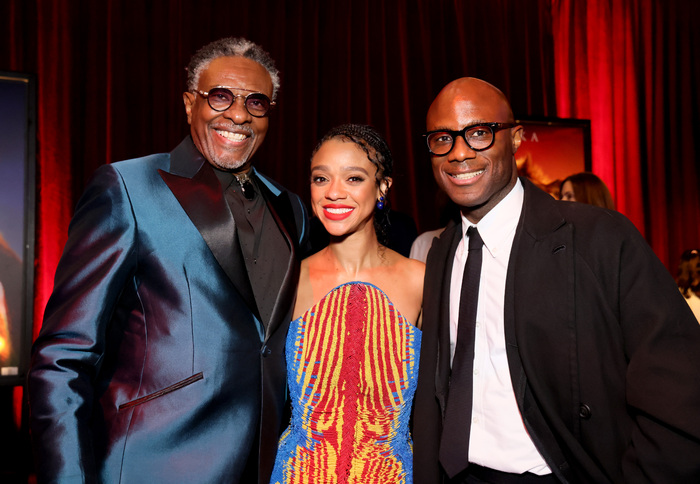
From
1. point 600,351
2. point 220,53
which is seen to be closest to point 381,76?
point 220,53

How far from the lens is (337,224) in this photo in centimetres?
212

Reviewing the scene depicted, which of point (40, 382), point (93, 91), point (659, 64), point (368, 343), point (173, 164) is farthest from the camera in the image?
point (659, 64)

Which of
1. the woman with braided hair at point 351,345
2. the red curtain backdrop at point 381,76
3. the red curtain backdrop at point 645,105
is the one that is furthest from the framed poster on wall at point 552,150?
the woman with braided hair at point 351,345

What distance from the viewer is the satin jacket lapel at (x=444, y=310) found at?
183 centimetres

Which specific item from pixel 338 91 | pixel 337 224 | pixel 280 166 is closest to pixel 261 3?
pixel 338 91

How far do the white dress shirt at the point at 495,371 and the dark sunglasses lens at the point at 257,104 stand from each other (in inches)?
36.0

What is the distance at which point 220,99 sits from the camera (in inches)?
77.8

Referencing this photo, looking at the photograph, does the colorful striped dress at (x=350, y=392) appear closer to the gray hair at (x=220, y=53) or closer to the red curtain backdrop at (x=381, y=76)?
the gray hair at (x=220, y=53)

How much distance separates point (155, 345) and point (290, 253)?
61cm

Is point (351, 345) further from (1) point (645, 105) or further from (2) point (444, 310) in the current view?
(1) point (645, 105)

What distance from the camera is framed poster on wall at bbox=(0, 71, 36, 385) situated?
3123 millimetres

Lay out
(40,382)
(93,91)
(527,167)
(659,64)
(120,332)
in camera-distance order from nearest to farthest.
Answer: (40,382) < (120,332) < (93,91) < (527,167) < (659,64)

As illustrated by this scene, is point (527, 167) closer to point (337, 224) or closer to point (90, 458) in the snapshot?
point (337, 224)

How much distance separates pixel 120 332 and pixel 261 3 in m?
3.66
